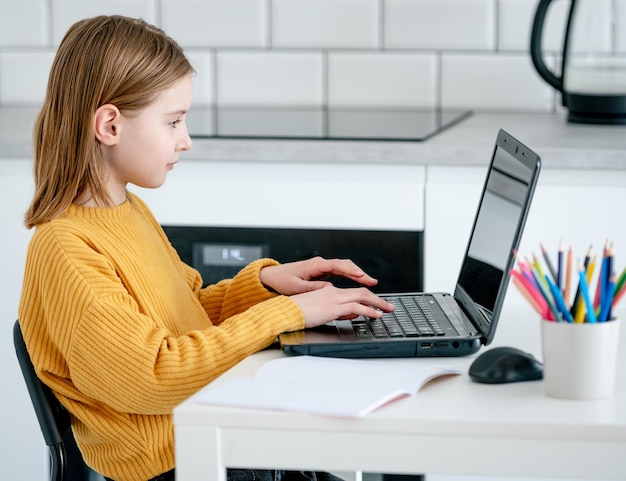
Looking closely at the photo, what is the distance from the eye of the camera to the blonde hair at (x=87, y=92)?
1.31 metres

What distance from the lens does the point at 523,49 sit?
2486 millimetres

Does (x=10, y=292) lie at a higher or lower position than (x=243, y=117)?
lower

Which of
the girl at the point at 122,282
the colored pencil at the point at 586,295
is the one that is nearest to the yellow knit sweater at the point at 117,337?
the girl at the point at 122,282

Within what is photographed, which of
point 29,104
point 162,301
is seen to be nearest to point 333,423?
point 162,301

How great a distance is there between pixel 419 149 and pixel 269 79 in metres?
0.78

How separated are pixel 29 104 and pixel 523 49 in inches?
48.3

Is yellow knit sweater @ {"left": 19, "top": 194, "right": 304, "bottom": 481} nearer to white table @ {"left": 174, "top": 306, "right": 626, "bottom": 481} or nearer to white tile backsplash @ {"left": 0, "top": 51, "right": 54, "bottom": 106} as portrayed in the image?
white table @ {"left": 174, "top": 306, "right": 626, "bottom": 481}

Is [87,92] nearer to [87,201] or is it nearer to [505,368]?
[87,201]

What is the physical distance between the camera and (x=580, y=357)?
0.96m

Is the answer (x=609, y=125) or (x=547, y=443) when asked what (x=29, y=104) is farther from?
(x=547, y=443)

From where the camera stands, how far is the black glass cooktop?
2029 millimetres

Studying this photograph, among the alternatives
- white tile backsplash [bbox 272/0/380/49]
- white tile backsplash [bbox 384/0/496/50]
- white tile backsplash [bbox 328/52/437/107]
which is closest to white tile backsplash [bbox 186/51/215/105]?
white tile backsplash [bbox 272/0/380/49]

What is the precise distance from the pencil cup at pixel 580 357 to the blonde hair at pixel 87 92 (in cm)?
63

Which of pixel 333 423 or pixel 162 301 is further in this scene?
pixel 162 301
